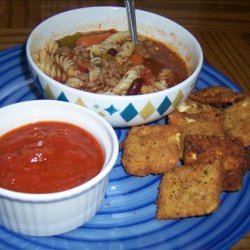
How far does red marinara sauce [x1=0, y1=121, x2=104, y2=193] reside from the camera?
1894 mm

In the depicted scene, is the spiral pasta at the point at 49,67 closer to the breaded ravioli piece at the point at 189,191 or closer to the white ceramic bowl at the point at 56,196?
the white ceramic bowl at the point at 56,196

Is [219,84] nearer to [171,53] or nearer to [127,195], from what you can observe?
[171,53]

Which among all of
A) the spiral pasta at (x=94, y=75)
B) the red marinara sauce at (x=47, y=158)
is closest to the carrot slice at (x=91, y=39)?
the spiral pasta at (x=94, y=75)

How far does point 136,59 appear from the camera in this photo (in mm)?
2912

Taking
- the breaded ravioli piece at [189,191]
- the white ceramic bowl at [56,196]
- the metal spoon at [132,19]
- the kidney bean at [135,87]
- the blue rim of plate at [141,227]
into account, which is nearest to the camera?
the white ceramic bowl at [56,196]

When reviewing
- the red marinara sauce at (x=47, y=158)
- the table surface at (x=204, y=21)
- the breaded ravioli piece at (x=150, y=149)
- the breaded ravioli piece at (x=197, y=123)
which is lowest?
the table surface at (x=204, y=21)

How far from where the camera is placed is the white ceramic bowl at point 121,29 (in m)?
2.32

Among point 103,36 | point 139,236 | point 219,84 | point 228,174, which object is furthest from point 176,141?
point 103,36

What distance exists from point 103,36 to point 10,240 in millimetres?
1669

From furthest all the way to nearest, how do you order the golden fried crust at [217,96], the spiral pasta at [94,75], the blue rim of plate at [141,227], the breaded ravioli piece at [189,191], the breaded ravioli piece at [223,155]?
the golden fried crust at [217,96] → the spiral pasta at [94,75] → the breaded ravioli piece at [223,155] → the breaded ravioli piece at [189,191] → the blue rim of plate at [141,227]

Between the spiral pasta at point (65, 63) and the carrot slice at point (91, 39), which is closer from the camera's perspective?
the spiral pasta at point (65, 63)

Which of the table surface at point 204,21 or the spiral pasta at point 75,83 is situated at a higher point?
the spiral pasta at point 75,83

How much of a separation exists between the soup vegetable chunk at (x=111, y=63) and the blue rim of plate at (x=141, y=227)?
483 mm

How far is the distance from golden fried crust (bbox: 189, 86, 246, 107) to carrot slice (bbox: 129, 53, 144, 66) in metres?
0.41
